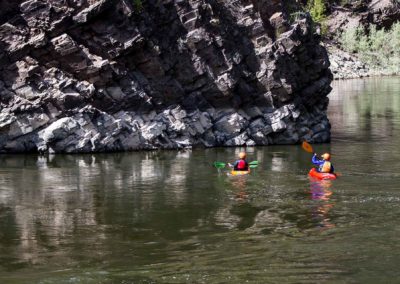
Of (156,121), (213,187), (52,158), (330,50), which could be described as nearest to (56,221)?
(213,187)

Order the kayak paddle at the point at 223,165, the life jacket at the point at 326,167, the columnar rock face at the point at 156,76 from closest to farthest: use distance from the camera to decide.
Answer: the life jacket at the point at 326,167, the kayak paddle at the point at 223,165, the columnar rock face at the point at 156,76

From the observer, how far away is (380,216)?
29516 mm

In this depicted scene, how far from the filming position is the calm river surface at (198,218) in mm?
22172

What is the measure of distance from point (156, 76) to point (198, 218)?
21716 millimetres

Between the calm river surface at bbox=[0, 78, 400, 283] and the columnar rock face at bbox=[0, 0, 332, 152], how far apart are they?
1842mm

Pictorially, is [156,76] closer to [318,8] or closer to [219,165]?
[219,165]

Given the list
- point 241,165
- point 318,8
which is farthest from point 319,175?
point 318,8

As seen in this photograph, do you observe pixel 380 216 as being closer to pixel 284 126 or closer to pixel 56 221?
pixel 56 221

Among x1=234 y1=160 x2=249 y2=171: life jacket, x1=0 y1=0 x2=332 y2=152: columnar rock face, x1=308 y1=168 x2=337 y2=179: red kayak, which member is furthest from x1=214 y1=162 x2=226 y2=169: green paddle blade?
x1=0 y1=0 x2=332 y2=152: columnar rock face

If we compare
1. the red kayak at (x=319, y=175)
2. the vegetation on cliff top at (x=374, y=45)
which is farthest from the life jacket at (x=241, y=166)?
the vegetation on cliff top at (x=374, y=45)

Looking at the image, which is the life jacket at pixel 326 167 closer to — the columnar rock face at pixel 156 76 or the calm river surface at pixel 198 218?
the calm river surface at pixel 198 218

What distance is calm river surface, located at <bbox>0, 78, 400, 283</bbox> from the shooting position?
22.2 m

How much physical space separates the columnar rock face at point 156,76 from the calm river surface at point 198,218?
6.04 ft

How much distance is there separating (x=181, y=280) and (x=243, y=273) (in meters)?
1.86
